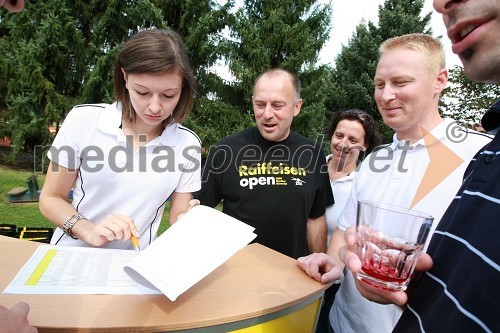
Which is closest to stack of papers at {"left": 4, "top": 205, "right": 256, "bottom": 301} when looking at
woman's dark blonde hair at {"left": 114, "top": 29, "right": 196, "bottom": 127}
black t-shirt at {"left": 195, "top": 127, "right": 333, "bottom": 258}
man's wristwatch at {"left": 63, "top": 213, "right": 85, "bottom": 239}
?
man's wristwatch at {"left": 63, "top": 213, "right": 85, "bottom": 239}

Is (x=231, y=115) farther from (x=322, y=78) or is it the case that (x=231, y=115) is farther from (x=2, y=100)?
(x=2, y=100)

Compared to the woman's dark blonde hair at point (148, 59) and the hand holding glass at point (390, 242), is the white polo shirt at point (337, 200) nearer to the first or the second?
the woman's dark blonde hair at point (148, 59)

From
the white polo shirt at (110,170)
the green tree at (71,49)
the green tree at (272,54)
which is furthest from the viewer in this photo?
the green tree at (272,54)

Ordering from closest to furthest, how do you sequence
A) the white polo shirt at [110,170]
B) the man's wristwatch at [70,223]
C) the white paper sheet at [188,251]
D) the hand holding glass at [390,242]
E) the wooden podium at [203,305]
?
1. the hand holding glass at [390,242]
2. the wooden podium at [203,305]
3. the white paper sheet at [188,251]
4. the man's wristwatch at [70,223]
5. the white polo shirt at [110,170]

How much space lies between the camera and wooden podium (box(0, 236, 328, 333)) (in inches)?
41.9

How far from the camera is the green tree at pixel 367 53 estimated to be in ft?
59.2

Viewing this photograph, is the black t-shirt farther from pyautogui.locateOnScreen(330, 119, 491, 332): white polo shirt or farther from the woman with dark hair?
pyautogui.locateOnScreen(330, 119, 491, 332): white polo shirt

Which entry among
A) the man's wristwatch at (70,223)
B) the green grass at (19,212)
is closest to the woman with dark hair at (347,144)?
the man's wristwatch at (70,223)

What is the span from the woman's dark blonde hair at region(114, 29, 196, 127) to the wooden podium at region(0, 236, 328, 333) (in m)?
0.90

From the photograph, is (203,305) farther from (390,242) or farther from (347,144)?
(347,144)

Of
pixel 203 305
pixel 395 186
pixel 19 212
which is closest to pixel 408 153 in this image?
pixel 395 186

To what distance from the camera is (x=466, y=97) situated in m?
20.3

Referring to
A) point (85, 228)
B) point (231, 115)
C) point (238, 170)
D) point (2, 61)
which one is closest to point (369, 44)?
point (231, 115)

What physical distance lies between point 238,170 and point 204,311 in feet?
5.43
